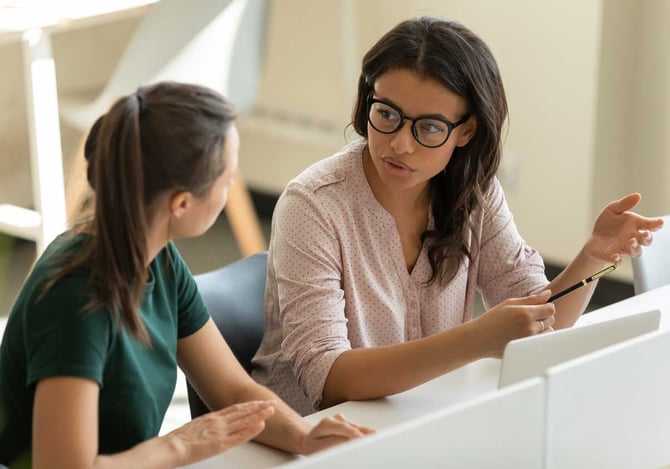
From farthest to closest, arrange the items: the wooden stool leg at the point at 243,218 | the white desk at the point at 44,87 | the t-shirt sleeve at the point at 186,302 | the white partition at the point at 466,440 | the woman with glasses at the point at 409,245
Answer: the wooden stool leg at the point at 243,218, the white desk at the point at 44,87, the woman with glasses at the point at 409,245, the t-shirt sleeve at the point at 186,302, the white partition at the point at 466,440

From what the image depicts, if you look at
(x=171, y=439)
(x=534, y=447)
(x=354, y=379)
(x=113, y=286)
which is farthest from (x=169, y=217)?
(x=534, y=447)

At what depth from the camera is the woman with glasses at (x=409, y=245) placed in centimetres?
161

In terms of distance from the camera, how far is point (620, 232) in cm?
180

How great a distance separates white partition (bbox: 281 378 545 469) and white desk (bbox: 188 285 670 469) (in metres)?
0.21

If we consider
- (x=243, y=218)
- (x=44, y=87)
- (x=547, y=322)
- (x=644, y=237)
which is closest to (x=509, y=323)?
(x=547, y=322)

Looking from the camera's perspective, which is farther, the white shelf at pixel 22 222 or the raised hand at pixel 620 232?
the white shelf at pixel 22 222

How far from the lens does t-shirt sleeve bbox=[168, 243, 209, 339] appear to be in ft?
4.94

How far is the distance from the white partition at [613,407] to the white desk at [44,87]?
1.84 meters

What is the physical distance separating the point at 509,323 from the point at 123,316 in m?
0.56

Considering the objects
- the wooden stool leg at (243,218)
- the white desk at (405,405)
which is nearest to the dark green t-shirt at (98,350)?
the white desk at (405,405)

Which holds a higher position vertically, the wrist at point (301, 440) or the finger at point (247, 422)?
the finger at point (247, 422)

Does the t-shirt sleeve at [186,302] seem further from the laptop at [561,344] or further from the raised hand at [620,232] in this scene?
the raised hand at [620,232]

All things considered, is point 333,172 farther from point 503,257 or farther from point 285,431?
point 285,431

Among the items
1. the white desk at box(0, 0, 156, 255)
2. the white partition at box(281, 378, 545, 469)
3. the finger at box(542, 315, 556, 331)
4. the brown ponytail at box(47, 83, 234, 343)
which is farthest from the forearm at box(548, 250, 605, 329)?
the white desk at box(0, 0, 156, 255)
